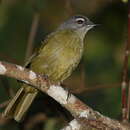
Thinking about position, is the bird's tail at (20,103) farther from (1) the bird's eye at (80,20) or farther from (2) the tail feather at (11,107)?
(1) the bird's eye at (80,20)

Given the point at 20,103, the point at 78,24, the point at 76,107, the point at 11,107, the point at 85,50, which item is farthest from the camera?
the point at 85,50

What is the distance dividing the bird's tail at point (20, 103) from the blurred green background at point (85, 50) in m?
0.35

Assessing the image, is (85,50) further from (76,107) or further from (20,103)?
(76,107)

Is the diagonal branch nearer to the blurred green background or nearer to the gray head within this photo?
the blurred green background

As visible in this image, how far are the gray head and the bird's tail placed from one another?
39.8 inches

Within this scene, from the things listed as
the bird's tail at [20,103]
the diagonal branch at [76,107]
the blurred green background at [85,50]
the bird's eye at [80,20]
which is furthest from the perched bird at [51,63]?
the diagonal branch at [76,107]

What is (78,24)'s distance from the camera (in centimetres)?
747

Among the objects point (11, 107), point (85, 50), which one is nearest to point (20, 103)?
point (11, 107)

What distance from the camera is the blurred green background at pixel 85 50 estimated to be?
288 inches

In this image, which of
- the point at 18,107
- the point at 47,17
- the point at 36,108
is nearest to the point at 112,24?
the point at 47,17

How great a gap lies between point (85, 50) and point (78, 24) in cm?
123

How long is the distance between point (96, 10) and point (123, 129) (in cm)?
340

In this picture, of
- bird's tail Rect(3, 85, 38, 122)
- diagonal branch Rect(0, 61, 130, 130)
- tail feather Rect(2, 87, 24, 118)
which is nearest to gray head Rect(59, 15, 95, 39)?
bird's tail Rect(3, 85, 38, 122)

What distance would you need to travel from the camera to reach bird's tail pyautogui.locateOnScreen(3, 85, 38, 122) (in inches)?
259
